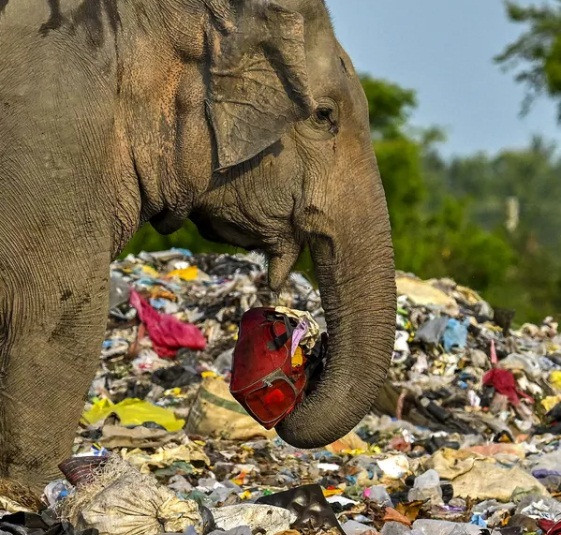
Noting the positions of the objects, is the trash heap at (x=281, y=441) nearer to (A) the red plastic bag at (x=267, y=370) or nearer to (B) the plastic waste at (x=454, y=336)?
(B) the plastic waste at (x=454, y=336)

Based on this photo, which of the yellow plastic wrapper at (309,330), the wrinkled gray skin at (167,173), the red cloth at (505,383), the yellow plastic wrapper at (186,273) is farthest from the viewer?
the yellow plastic wrapper at (186,273)

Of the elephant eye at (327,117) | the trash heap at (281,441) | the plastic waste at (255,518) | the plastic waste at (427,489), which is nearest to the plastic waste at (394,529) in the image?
the trash heap at (281,441)

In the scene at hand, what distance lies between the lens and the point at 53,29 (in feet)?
16.1

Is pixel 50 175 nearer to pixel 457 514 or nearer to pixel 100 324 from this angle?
pixel 100 324

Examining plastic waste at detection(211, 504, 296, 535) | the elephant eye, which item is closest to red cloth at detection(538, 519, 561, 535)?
plastic waste at detection(211, 504, 296, 535)

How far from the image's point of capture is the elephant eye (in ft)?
17.9

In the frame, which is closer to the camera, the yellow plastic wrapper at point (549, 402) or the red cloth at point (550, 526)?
the red cloth at point (550, 526)

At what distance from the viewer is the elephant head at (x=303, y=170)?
5293mm

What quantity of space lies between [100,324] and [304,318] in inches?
41.4

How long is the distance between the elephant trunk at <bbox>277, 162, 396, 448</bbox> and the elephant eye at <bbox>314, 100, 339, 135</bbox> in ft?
0.79

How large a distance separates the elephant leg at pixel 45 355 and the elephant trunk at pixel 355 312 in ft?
2.92

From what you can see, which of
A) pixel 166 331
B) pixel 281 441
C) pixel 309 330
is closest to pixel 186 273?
pixel 166 331

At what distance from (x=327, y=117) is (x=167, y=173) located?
2.16 feet

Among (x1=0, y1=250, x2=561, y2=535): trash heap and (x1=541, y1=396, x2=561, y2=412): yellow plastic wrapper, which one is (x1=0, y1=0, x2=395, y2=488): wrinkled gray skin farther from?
(x1=541, y1=396, x2=561, y2=412): yellow plastic wrapper
